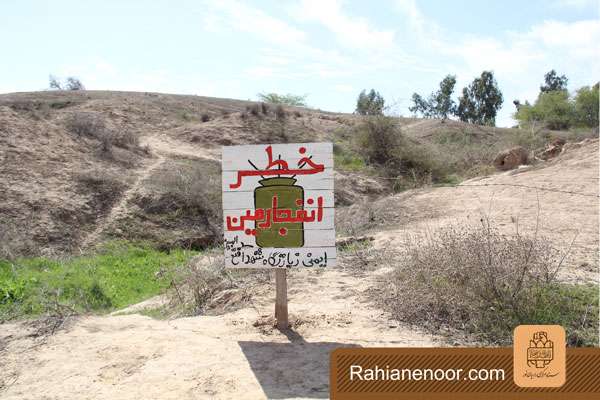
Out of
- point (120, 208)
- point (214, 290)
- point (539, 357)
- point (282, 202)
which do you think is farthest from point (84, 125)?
point (539, 357)

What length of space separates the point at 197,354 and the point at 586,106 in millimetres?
29897

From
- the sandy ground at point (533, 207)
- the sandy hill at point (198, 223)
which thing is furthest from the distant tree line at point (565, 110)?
the sandy ground at point (533, 207)

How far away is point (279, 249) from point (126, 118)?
17537 millimetres

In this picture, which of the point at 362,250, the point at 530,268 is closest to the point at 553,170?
the point at 362,250

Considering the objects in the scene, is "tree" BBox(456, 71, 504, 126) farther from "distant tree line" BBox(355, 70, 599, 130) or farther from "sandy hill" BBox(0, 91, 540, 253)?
"sandy hill" BBox(0, 91, 540, 253)

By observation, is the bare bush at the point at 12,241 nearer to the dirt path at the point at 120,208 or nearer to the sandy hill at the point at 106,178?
the sandy hill at the point at 106,178

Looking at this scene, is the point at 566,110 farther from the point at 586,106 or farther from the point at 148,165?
the point at 148,165

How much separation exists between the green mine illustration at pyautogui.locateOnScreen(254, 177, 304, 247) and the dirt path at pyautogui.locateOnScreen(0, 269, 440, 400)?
78 cm

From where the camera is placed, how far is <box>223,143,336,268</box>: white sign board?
168 inches

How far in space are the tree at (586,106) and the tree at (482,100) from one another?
1195 cm

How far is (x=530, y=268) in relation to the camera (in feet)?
16.2

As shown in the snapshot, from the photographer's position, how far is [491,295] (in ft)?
15.0

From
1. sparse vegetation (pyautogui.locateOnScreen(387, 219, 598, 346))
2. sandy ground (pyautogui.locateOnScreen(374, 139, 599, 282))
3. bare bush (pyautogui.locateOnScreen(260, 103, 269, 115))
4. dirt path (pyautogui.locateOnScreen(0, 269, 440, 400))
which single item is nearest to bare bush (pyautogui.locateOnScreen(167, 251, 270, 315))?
dirt path (pyautogui.locateOnScreen(0, 269, 440, 400))

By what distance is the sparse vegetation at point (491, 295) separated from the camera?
4.30 m
